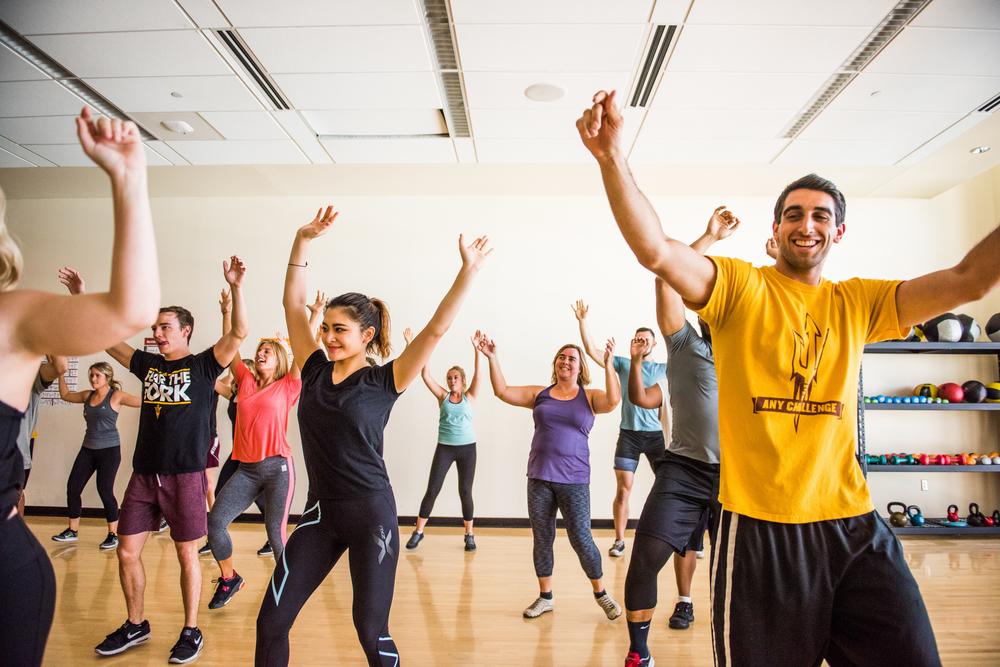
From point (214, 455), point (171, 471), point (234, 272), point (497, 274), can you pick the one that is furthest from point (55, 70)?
point (497, 274)

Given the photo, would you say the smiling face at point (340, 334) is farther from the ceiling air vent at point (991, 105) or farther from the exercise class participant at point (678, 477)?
the ceiling air vent at point (991, 105)

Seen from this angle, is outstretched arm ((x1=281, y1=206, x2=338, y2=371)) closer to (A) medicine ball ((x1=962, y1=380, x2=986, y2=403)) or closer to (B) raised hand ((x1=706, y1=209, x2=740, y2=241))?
(B) raised hand ((x1=706, y1=209, x2=740, y2=241))

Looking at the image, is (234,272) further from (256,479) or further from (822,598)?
(822,598)

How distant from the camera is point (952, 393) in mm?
5426

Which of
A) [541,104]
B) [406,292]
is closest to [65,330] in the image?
[541,104]

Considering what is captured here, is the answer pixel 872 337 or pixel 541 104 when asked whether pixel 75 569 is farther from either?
pixel 872 337

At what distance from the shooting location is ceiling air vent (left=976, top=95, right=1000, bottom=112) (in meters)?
3.96

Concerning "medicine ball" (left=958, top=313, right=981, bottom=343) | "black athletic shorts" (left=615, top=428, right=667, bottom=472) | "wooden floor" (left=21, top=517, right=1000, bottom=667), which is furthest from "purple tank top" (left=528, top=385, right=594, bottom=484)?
"medicine ball" (left=958, top=313, right=981, bottom=343)

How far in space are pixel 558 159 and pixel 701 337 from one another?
8.64ft

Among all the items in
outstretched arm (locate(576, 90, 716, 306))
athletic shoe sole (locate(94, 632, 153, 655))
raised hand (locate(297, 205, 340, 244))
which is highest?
raised hand (locate(297, 205, 340, 244))

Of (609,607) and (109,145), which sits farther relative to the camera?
(609,607)

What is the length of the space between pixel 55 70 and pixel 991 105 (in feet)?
20.0

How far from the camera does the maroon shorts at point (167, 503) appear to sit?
111 inches

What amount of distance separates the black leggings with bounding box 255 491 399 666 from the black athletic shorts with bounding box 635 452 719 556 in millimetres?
1104
